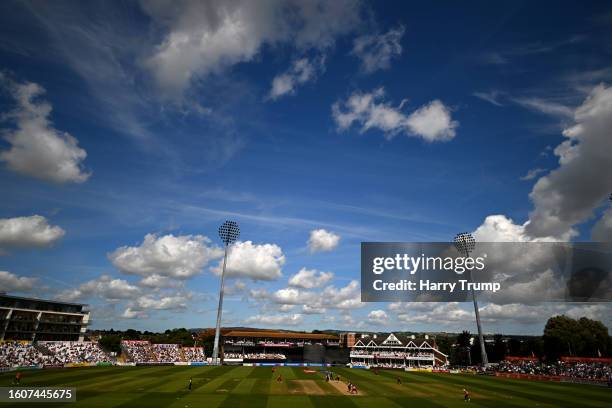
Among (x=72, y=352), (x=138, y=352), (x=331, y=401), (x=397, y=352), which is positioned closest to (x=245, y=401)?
(x=331, y=401)

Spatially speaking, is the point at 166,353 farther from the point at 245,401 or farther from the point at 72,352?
the point at 245,401

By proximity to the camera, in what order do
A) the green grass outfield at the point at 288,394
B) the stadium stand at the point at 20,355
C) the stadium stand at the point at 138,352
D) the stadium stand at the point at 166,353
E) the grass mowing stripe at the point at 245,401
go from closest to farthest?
the grass mowing stripe at the point at 245,401
the green grass outfield at the point at 288,394
the stadium stand at the point at 20,355
the stadium stand at the point at 138,352
the stadium stand at the point at 166,353

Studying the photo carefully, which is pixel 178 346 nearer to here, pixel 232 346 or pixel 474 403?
pixel 232 346

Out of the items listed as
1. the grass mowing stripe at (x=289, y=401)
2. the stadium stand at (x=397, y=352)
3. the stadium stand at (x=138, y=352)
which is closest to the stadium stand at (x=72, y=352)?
the stadium stand at (x=138, y=352)

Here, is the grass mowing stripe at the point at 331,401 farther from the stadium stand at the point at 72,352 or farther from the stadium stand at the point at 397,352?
the stadium stand at the point at 397,352

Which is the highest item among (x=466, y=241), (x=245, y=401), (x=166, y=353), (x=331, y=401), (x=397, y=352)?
(x=466, y=241)

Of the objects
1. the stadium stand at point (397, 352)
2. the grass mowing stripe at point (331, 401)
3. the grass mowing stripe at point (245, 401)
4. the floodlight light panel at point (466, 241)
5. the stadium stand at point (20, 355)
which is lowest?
the grass mowing stripe at point (245, 401)

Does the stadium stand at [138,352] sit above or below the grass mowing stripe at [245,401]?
above

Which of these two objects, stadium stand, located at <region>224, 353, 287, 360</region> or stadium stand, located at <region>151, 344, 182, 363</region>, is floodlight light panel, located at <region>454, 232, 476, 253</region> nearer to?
stadium stand, located at <region>224, 353, 287, 360</region>

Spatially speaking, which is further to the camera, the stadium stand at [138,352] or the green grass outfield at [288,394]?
the stadium stand at [138,352]

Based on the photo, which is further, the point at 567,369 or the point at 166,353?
the point at 166,353

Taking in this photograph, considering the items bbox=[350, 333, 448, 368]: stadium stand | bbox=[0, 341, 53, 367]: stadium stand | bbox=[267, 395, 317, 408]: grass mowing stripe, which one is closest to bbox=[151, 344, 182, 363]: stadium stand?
bbox=[0, 341, 53, 367]: stadium stand

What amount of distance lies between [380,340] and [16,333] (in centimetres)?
10246

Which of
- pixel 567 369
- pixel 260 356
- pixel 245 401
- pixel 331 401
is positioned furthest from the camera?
pixel 260 356
